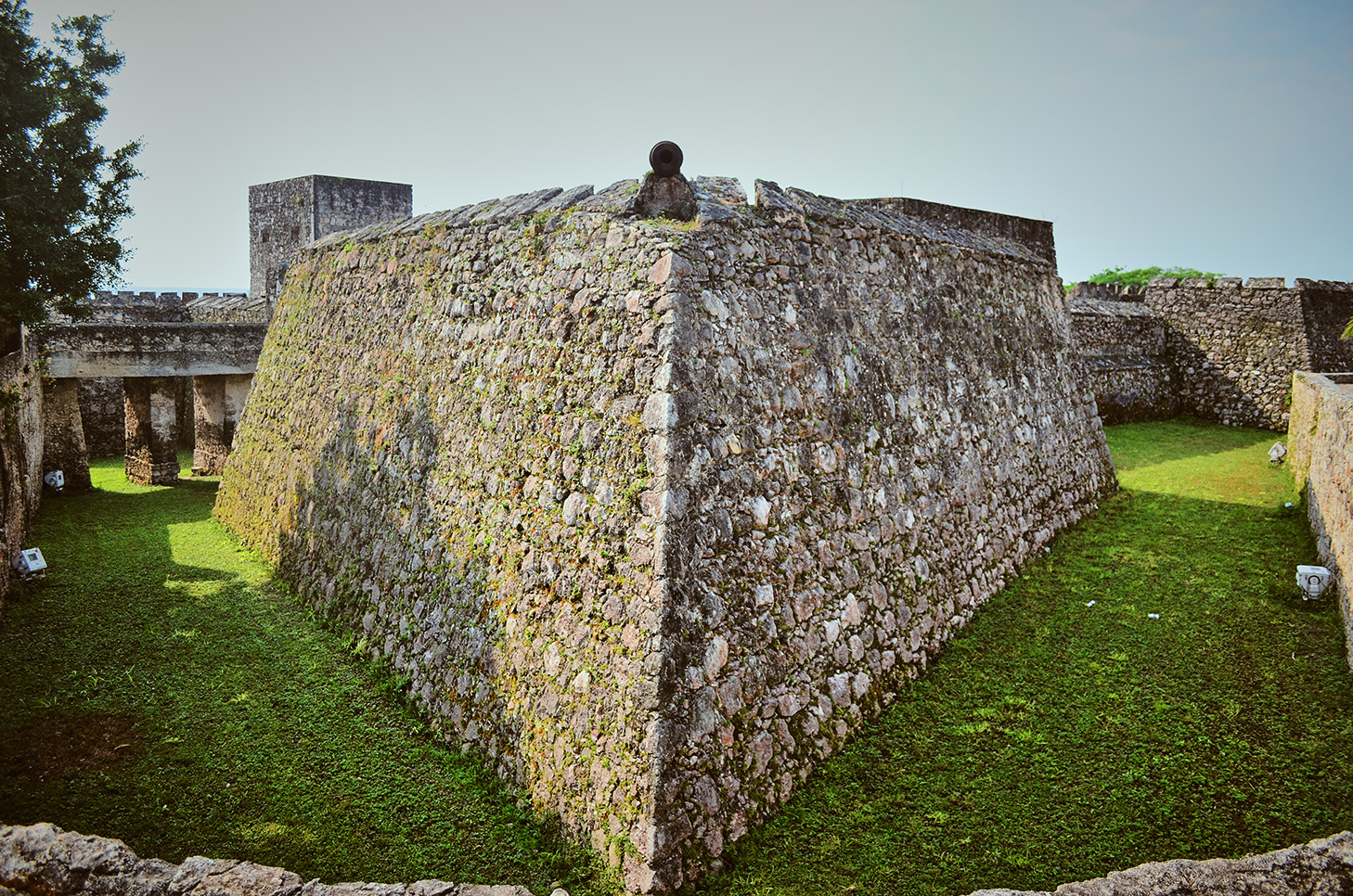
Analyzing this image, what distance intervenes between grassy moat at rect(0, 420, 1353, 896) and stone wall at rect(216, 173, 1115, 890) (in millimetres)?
343

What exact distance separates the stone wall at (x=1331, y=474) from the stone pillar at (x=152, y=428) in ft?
63.2

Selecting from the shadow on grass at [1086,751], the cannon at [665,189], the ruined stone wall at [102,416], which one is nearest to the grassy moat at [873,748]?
the shadow on grass at [1086,751]

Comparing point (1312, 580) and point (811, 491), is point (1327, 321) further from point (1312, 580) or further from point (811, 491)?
point (811, 491)

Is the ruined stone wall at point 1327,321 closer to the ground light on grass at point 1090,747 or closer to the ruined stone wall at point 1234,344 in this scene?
the ruined stone wall at point 1234,344

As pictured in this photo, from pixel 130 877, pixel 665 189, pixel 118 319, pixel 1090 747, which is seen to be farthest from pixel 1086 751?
pixel 118 319

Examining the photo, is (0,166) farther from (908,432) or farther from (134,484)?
(908,432)

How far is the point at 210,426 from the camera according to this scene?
57.6 feet

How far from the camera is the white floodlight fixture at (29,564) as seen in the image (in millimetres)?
9375

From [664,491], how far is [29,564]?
29.5ft

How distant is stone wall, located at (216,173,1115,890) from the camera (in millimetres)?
4656

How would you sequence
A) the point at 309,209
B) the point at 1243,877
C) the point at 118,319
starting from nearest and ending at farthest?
the point at 1243,877 → the point at 118,319 → the point at 309,209

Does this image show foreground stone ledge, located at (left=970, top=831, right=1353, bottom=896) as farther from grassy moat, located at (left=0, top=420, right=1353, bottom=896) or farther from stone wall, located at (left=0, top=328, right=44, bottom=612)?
stone wall, located at (left=0, top=328, right=44, bottom=612)

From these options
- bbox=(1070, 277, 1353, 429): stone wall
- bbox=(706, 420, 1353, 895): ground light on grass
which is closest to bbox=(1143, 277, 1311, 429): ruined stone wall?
bbox=(1070, 277, 1353, 429): stone wall

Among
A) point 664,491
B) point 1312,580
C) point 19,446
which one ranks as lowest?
point 1312,580
